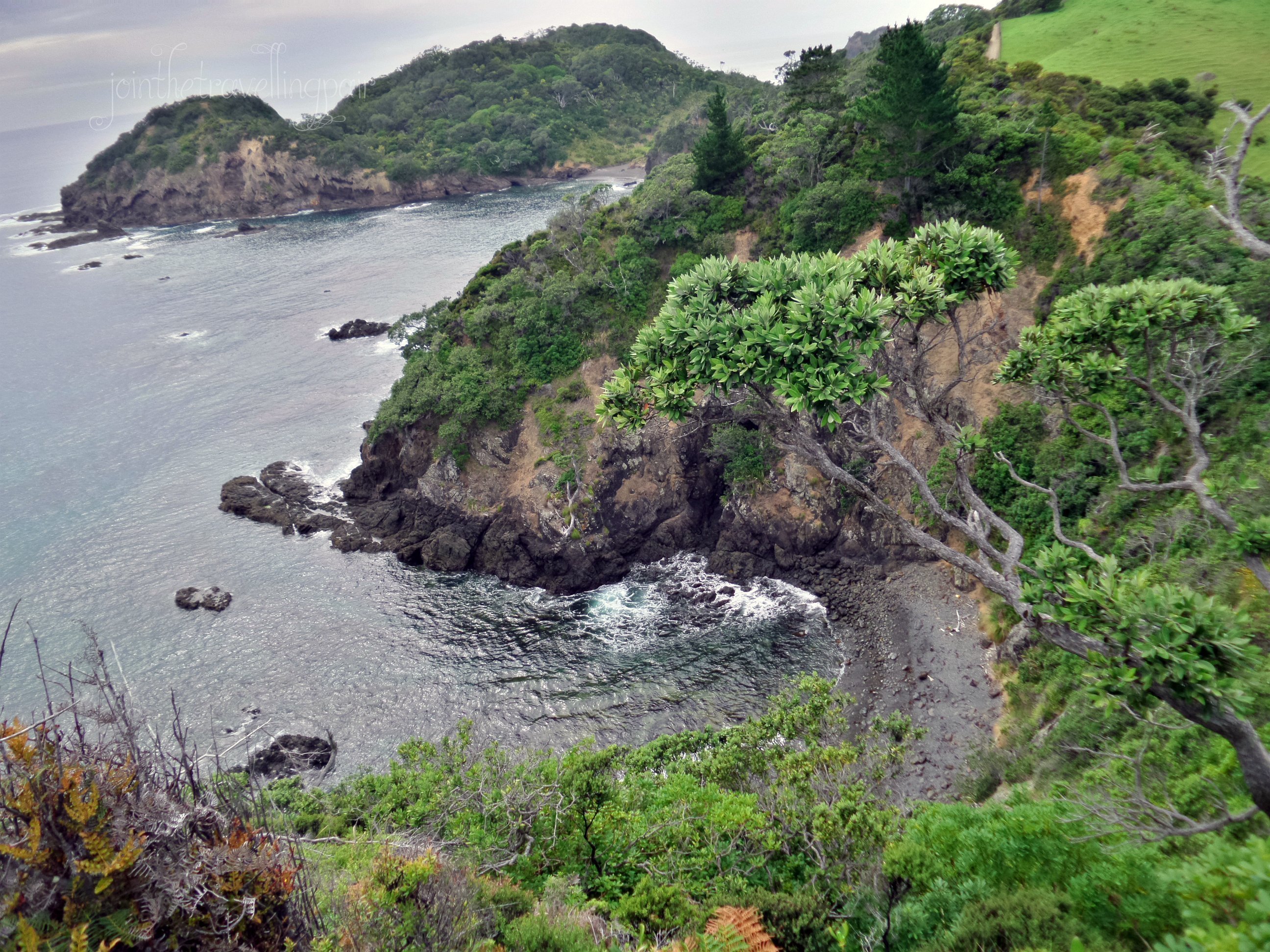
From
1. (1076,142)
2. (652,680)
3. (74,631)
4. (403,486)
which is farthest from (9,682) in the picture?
(1076,142)

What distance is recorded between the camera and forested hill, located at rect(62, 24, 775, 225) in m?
115

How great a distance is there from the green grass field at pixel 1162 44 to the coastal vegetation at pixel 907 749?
896 centimetres

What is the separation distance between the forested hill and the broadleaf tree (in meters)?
103

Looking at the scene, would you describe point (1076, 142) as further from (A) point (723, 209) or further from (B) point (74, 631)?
(B) point (74, 631)

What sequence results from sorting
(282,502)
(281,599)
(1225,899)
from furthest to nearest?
(282,502)
(281,599)
(1225,899)

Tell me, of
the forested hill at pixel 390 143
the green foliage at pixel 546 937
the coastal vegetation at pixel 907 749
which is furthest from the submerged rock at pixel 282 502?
the forested hill at pixel 390 143

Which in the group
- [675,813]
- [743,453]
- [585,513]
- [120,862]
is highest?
[120,862]

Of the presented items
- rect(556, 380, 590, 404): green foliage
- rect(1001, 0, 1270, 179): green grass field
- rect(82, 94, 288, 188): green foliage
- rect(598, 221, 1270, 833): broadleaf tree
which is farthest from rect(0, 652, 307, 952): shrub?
rect(82, 94, 288, 188): green foliage

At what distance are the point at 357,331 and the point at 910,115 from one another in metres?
51.6

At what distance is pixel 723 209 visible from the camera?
1711 inches

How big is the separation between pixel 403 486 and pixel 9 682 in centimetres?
2000

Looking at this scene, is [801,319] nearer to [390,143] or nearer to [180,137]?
[390,143]

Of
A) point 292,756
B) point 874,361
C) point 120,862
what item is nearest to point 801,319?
point 874,361

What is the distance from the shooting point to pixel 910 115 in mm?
32688
